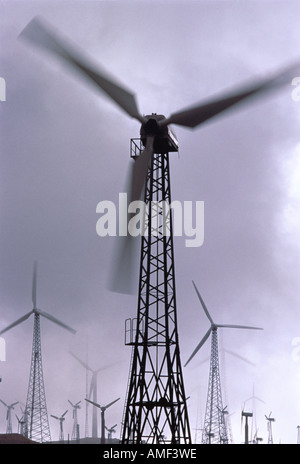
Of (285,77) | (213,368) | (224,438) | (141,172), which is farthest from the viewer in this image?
(224,438)

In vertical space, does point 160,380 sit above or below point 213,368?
below

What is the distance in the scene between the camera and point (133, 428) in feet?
183

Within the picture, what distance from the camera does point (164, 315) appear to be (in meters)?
56.3

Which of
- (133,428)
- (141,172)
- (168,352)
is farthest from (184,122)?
(133,428)
